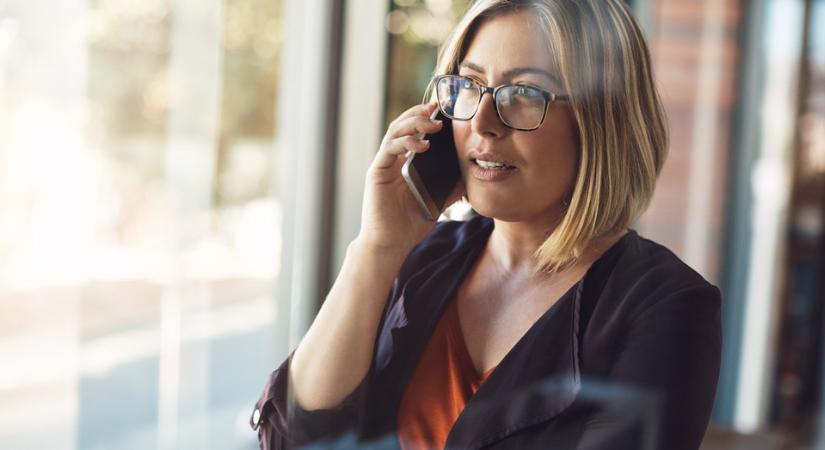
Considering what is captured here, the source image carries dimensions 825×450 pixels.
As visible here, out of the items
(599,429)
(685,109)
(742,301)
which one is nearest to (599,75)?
(599,429)

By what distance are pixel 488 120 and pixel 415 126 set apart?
10cm

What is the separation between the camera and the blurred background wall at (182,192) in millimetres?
1278

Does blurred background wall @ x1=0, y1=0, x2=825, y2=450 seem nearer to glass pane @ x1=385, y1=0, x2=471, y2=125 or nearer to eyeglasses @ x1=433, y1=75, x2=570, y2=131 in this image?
glass pane @ x1=385, y1=0, x2=471, y2=125

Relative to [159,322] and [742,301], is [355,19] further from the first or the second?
[742,301]

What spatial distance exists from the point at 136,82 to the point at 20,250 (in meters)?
0.34

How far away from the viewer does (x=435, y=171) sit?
0.96 metres

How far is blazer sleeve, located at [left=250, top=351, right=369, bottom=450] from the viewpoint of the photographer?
982 mm

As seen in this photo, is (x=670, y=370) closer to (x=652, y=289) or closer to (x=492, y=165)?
(x=652, y=289)

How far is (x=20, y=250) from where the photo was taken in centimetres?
129

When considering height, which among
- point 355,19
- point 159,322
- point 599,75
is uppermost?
point 355,19

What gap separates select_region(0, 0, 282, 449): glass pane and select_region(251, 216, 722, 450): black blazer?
1.28 feet

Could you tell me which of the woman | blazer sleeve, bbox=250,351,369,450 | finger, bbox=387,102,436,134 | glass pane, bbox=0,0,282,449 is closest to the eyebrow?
the woman

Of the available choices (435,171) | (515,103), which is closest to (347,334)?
(435,171)

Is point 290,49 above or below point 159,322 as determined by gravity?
above
